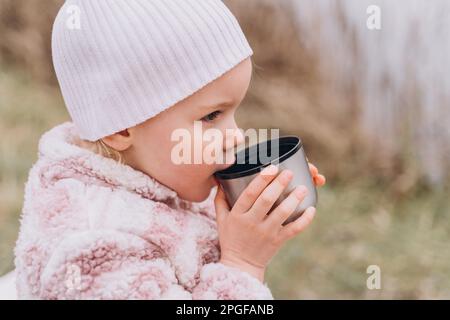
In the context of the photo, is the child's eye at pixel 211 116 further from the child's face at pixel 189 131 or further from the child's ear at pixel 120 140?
the child's ear at pixel 120 140

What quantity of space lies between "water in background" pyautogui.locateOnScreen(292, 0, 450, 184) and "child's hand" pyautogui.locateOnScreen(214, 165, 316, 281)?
0.91 meters

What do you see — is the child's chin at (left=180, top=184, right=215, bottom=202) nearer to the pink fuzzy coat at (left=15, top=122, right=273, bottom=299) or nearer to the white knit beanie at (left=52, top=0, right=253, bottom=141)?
the pink fuzzy coat at (left=15, top=122, right=273, bottom=299)

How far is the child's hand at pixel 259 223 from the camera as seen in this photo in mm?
843

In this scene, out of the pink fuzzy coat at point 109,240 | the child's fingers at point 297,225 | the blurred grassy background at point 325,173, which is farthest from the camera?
the blurred grassy background at point 325,173

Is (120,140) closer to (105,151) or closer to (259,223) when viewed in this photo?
(105,151)

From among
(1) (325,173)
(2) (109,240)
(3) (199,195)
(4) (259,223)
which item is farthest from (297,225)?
(1) (325,173)

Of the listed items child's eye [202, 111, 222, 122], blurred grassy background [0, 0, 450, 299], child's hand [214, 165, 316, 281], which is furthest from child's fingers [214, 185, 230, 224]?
blurred grassy background [0, 0, 450, 299]

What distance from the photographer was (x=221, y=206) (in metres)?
0.91

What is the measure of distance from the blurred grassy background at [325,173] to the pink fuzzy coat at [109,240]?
0.79 m

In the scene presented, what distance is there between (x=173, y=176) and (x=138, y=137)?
3.1 inches

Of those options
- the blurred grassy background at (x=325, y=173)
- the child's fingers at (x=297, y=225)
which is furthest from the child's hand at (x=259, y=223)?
the blurred grassy background at (x=325, y=173)

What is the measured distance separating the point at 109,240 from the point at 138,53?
258 millimetres

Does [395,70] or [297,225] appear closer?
[297,225]

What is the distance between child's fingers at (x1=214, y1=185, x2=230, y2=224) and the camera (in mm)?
898
